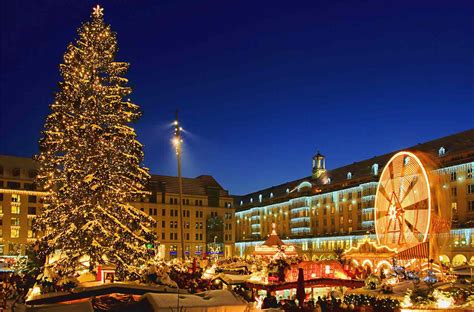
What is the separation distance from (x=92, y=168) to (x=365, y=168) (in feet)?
273

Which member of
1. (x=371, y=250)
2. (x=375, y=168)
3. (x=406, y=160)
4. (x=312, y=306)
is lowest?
(x=312, y=306)

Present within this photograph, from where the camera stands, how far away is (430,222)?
32.3 m

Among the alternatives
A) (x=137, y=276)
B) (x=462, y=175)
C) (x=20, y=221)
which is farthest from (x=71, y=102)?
(x=20, y=221)

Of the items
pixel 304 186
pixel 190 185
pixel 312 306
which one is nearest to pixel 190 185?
pixel 190 185

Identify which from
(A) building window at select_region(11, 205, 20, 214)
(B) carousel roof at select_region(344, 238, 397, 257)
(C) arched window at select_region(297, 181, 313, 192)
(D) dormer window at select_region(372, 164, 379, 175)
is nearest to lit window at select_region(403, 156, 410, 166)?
(B) carousel roof at select_region(344, 238, 397, 257)

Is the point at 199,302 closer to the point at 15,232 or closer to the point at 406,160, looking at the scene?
the point at 406,160

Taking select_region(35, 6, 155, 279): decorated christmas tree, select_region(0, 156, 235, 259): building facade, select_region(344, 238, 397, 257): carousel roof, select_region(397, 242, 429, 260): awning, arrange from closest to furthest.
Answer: select_region(35, 6, 155, 279): decorated christmas tree, select_region(397, 242, 429, 260): awning, select_region(344, 238, 397, 257): carousel roof, select_region(0, 156, 235, 259): building facade

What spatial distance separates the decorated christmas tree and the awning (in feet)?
50.1

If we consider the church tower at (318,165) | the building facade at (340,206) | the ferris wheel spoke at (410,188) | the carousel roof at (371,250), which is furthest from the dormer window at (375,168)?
the ferris wheel spoke at (410,188)

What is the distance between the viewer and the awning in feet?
105

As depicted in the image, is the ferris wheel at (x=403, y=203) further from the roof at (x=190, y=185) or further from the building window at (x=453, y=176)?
the roof at (x=190, y=185)

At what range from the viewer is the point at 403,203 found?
120ft

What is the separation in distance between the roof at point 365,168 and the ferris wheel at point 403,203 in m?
1.90

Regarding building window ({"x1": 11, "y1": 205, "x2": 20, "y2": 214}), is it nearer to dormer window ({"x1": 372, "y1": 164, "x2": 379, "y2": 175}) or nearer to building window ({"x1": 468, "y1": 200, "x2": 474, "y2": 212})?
dormer window ({"x1": 372, "y1": 164, "x2": 379, "y2": 175})
